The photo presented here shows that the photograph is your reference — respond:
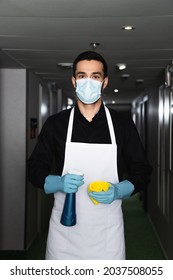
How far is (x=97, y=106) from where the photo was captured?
1.96 metres

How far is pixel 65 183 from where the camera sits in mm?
1755

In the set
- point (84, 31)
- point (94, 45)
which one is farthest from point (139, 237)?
point (84, 31)

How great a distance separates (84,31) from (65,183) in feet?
4.80

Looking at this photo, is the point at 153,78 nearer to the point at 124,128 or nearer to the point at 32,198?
the point at 32,198

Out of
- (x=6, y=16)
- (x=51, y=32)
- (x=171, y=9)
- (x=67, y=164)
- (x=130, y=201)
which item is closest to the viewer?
(x=67, y=164)

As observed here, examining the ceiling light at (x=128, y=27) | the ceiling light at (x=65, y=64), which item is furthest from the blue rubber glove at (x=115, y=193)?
the ceiling light at (x=65, y=64)

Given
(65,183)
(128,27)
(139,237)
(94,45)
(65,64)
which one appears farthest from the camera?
(139,237)

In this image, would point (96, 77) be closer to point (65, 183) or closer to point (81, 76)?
point (81, 76)

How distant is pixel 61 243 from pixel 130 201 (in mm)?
6513

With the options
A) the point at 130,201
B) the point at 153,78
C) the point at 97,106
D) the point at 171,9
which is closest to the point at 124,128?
the point at 97,106

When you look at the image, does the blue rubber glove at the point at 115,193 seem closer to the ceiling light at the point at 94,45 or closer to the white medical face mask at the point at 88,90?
the white medical face mask at the point at 88,90

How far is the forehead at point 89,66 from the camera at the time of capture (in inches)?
72.7

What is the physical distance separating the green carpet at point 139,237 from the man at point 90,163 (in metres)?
2.73

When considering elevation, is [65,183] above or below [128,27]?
below
